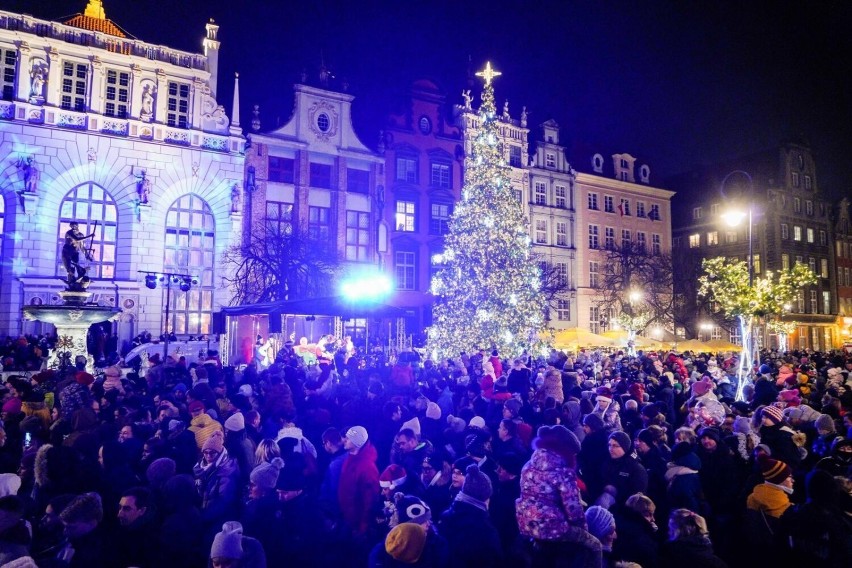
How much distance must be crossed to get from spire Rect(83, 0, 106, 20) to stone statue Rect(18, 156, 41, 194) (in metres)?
9.80

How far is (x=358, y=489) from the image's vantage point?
595 centimetres

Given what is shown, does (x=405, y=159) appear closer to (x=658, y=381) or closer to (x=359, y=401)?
(x=658, y=381)

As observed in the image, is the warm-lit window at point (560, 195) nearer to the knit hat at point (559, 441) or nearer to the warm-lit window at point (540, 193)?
the warm-lit window at point (540, 193)

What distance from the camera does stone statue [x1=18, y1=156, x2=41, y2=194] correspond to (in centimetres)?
2697

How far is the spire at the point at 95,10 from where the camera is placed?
31875 millimetres

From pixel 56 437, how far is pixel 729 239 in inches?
2280

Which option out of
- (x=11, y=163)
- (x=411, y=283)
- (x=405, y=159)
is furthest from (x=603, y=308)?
(x=11, y=163)

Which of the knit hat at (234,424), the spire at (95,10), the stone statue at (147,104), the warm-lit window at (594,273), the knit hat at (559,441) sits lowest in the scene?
the knit hat at (234,424)

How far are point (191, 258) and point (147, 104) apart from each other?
8.10m

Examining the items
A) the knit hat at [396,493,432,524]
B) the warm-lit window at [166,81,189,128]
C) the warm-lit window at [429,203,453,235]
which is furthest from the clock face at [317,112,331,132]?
the knit hat at [396,493,432,524]

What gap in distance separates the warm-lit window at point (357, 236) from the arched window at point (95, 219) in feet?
41.1

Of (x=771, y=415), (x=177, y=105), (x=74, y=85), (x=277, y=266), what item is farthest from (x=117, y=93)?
(x=771, y=415)

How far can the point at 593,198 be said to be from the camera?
47.1 metres

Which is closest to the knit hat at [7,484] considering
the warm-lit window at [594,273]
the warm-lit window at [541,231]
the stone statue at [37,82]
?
the stone statue at [37,82]
